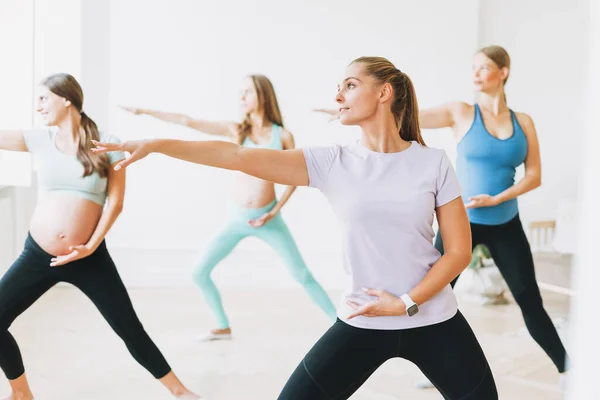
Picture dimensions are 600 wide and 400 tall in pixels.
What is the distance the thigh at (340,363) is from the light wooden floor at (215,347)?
1.43m

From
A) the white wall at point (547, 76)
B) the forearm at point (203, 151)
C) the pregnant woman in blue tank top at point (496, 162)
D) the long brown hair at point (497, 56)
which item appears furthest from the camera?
the white wall at point (547, 76)

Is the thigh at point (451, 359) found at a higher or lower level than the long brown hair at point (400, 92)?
lower

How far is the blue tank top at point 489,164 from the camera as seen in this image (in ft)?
9.71

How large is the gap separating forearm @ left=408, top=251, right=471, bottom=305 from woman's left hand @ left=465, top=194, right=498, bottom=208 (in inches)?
50.2

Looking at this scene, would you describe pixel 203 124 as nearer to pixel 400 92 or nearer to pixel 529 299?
pixel 529 299

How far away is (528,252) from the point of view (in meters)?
2.87

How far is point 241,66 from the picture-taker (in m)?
5.54

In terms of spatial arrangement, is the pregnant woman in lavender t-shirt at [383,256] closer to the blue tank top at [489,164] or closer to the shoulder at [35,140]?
the shoulder at [35,140]

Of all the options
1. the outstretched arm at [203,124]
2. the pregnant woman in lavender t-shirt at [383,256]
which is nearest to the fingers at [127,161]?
the pregnant woman in lavender t-shirt at [383,256]

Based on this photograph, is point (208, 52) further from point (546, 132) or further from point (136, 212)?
point (546, 132)

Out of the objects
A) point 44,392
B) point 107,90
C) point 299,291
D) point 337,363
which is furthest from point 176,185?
point 337,363

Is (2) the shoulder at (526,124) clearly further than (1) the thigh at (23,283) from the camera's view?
Yes

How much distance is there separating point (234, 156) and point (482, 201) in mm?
1547

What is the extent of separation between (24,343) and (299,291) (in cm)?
226
